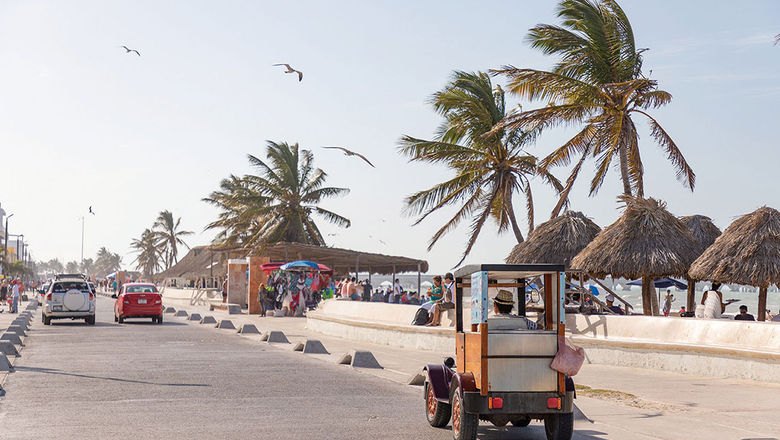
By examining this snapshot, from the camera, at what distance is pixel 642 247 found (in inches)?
859

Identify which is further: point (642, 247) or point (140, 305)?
point (140, 305)

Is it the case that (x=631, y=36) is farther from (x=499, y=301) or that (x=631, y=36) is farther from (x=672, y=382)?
(x=499, y=301)

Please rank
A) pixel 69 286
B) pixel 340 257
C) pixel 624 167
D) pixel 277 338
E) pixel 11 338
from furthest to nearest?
1. pixel 340 257
2. pixel 69 286
3. pixel 624 167
4. pixel 277 338
5. pixel 11 338

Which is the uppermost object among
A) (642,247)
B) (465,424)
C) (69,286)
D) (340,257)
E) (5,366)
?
(340,257)

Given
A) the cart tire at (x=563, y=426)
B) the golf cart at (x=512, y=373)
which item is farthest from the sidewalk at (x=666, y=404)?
the golf cart at (x=512, y=373)

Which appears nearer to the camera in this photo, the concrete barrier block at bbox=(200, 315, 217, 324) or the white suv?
the white suv

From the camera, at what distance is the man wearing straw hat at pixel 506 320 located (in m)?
8.72

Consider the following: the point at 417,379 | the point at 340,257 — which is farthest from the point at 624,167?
the point at 340,257

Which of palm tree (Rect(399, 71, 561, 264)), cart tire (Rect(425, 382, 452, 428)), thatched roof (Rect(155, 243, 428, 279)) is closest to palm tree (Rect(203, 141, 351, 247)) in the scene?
thatched roof (Rect(155, 243, 428, 279))

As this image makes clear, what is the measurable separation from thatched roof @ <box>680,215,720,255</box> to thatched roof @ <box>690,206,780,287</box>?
14.8 feet

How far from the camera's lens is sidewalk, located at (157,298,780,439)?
9484mm

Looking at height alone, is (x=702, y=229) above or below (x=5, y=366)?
above

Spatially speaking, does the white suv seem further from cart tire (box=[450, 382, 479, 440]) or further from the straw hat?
cart tire (box=[450, 382, 479, 440])

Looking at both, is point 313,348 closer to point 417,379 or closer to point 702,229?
point 417,379
